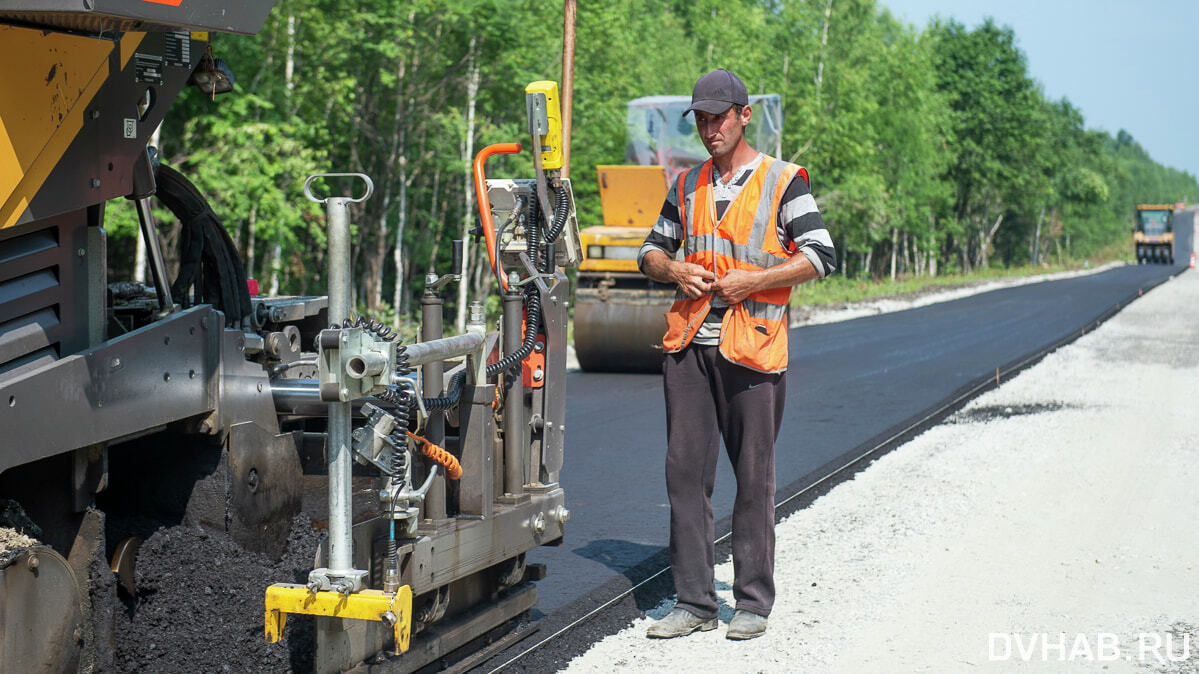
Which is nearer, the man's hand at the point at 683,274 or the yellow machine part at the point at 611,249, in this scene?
the man's hand at the point at 683,274

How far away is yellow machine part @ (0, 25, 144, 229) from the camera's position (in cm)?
276

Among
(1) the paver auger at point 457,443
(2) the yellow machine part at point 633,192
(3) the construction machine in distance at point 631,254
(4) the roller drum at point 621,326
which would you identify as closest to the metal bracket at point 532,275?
(1) the paver auger at point 457,443

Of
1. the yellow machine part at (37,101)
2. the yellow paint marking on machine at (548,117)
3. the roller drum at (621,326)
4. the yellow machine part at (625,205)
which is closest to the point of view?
the yellow machine part at (37,101)

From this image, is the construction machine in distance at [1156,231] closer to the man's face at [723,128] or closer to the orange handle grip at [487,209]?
the man's face at [723,128]

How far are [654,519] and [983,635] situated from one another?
2.27 metres

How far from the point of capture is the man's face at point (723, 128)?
470cm

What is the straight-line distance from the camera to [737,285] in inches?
180

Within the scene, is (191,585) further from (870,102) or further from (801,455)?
(870,102)

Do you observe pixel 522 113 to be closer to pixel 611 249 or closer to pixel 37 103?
pixel 611 249

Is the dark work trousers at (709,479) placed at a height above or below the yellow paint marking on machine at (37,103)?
below

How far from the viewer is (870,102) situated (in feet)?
142

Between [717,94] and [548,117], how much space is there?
2.41 ft

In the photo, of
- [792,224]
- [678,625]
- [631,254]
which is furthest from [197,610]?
[631,254]

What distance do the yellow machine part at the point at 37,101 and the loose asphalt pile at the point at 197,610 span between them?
1.13 meters
